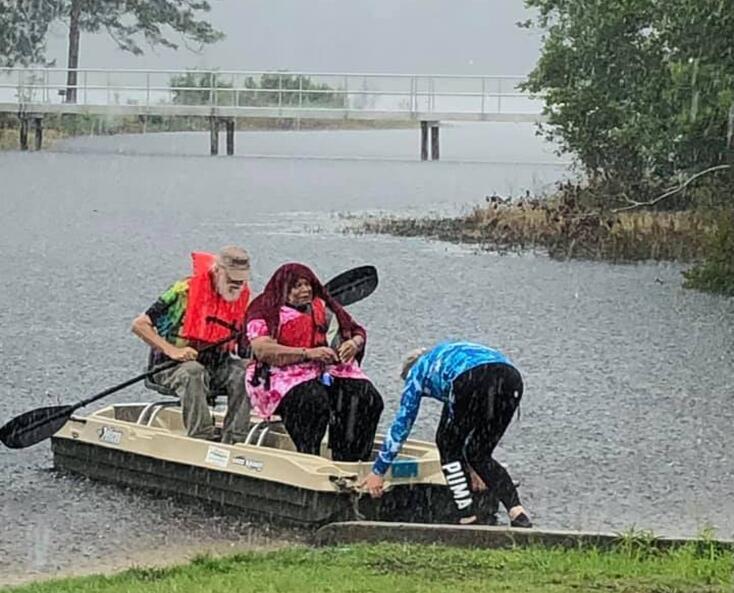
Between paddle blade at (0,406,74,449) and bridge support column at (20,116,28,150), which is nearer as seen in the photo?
paddle blade at (0,406,74,449)

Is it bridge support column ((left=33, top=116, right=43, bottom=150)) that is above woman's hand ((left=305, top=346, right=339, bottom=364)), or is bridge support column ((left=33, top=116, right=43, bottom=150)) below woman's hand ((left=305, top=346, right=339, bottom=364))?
above

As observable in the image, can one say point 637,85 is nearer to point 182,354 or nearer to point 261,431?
point 182,354

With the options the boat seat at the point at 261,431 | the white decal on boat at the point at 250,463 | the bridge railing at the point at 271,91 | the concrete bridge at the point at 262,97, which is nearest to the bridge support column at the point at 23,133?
the concrete bridge at the point at 262,97

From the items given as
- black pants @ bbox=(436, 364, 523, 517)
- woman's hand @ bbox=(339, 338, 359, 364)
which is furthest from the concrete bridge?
black pants @ bbox=(436, 364, 523, 517)

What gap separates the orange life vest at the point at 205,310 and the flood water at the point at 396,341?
92cm

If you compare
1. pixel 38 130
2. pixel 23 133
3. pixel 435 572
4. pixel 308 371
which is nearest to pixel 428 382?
pixel 308 371

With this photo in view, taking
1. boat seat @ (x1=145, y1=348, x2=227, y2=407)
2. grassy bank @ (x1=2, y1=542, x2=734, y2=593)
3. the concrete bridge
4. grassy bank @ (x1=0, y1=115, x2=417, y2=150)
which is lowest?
grassy bank @ (x1=2, y1=542, x2=734, y2=593)

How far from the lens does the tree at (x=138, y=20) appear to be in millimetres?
71375

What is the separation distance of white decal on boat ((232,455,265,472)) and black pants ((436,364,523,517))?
866 millimetres

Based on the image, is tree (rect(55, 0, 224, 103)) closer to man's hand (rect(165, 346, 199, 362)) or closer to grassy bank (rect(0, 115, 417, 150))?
grassy bank (rect(0, 115, 417, 150))

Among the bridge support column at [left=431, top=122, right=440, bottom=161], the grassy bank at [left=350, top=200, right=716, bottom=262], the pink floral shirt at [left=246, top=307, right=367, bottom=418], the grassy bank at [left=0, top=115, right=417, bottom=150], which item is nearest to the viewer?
the pink floral shirt at [left=246, top=307, right=367, bottom=418]

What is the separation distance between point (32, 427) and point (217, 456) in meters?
1.22

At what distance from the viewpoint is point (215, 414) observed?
9.41 metres

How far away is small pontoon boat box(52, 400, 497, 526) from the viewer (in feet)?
26.1
